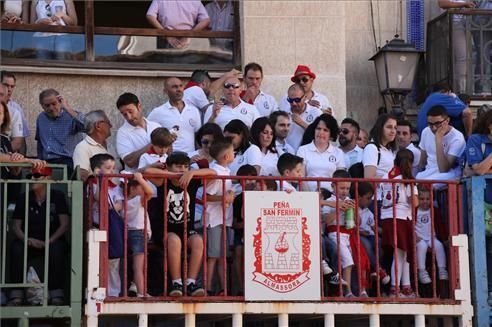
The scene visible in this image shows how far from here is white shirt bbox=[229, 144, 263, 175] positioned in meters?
13.9

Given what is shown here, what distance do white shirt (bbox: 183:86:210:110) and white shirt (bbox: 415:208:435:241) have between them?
2.81 metres

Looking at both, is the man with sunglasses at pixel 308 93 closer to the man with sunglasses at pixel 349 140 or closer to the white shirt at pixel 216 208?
the man with sunglasses at pixel 349 140

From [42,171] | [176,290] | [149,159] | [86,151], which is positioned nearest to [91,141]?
[86,151]

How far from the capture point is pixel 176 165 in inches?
516

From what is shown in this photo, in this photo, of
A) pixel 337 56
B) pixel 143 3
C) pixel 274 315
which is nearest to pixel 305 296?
pixel 274 315

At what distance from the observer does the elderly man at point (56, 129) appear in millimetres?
14430

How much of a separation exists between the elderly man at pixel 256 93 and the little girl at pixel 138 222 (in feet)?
8.48

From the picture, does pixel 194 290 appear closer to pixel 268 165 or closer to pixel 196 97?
pixel 268 165

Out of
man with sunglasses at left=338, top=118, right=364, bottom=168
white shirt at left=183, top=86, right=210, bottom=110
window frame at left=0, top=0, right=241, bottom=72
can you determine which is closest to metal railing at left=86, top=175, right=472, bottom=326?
man with sunglasses at left=338, top=118, right=364, bottom=168

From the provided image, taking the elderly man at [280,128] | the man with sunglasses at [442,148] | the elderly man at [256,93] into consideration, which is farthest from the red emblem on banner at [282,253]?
the elderly man at [256,93]

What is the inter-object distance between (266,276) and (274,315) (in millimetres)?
393

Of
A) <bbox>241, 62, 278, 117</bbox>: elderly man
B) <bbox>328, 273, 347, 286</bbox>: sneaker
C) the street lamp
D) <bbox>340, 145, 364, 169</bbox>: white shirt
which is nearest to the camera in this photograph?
<bbox>328, 273, 347, 286</bbox>: sneaker

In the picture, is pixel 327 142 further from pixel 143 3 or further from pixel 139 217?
pixel 143 3

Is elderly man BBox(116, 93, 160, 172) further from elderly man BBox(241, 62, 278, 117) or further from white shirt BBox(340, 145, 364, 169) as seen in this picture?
white shirt BBox(340, 145, 364, 169)
